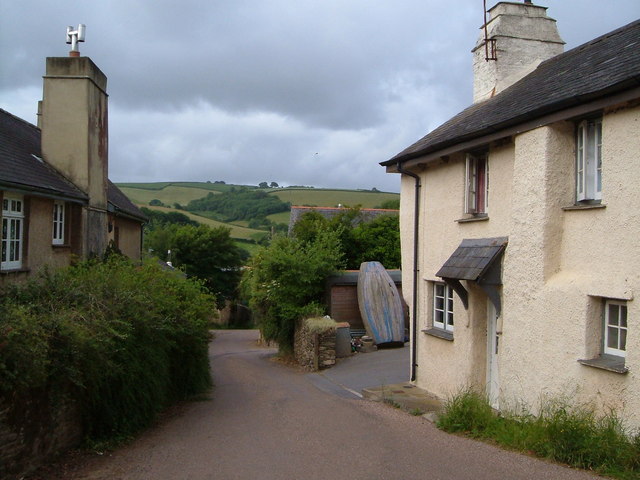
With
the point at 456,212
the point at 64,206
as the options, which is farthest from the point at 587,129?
the point at 64,206

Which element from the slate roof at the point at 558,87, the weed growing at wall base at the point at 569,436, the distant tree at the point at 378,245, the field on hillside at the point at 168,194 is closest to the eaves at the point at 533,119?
the slate roof at the point at 558,87

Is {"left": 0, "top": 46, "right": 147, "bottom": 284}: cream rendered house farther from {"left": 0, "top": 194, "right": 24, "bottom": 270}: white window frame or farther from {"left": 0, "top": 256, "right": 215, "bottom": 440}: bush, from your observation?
{"left": 0, "top": 256, "right": 215, "bottom": 440}: bush

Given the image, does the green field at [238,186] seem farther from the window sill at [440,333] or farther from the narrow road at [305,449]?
the narrow road at [305,449]

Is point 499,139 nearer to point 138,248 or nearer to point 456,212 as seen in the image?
point 456,212

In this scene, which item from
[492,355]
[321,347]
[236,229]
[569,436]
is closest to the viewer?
[569,436]

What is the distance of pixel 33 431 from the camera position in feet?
24.6

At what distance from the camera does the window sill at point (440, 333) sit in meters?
11.9

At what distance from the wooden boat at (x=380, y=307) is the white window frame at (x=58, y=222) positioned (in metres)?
9.62

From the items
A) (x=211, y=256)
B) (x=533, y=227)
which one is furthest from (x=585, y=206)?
(x=211, y=256)

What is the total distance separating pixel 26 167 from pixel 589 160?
11.8m

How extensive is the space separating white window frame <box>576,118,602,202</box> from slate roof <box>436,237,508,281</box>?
1.78 m

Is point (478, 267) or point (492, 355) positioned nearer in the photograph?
point (478, 267)

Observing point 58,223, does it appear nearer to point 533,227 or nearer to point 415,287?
point 415,287

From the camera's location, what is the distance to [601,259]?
799 cm
